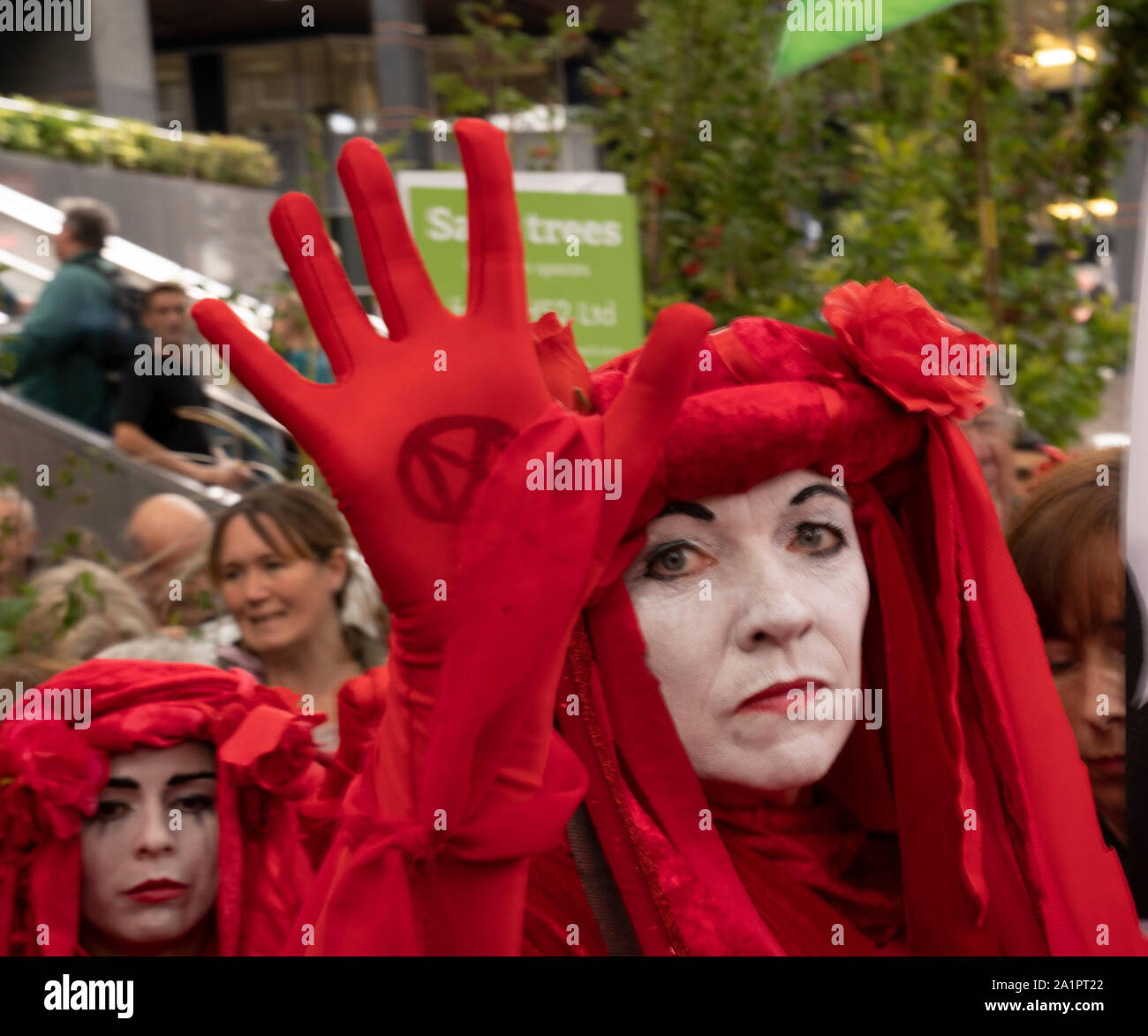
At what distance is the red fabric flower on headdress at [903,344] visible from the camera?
1496 millimetres

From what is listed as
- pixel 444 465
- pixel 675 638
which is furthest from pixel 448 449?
pixel 675 638

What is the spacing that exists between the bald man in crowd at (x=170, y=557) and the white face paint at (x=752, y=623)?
234 cm

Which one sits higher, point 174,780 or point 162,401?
point 162,401

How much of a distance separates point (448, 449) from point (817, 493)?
0.40m

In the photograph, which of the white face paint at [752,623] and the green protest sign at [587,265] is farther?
the green protest sign at [587,265]

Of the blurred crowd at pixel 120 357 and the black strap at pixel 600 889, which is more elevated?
the blurred crowd at pixel 120 357

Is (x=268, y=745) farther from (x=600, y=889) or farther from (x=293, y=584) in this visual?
(x=293, y=584)

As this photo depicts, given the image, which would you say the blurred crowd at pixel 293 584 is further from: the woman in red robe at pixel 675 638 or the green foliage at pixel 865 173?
the green foliage at pixel 865 173

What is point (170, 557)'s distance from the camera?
4.00 meters

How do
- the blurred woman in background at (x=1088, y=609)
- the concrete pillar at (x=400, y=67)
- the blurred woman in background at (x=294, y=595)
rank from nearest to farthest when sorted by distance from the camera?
the blurred woman in background at (x=1088, y=609), the blurred woman in background at (x=294, y=595), the concrete pillar at (x=400, y=67)

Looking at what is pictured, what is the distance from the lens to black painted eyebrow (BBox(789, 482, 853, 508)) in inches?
58.6

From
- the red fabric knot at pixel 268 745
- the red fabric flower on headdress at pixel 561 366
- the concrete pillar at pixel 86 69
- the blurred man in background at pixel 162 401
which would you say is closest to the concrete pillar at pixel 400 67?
the blurred man in background at pixel 162 401

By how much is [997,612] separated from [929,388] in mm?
239
